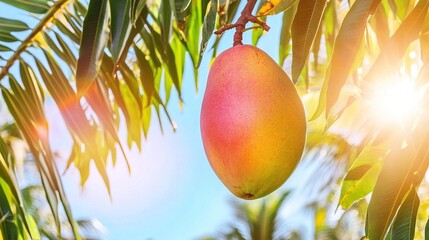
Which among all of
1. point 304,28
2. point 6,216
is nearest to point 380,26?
point 304,28

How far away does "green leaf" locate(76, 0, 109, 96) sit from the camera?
1.08 metres

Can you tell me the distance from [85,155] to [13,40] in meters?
0.60

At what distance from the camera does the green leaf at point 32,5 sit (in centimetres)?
158

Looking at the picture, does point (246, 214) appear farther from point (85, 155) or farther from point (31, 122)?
point (31, 122)

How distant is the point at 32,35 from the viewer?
1.57 meters

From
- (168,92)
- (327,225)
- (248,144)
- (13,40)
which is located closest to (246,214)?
(327,225)

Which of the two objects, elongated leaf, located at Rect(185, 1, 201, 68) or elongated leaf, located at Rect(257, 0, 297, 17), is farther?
elongated leaf, located at Rect(185, 1, 201, 68)

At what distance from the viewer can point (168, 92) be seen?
84.0 inches

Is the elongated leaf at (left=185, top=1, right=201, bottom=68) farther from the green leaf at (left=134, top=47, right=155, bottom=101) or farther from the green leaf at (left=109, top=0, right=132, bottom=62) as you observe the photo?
the green leaf at (left=109, top=0, right=132, bottom=62)

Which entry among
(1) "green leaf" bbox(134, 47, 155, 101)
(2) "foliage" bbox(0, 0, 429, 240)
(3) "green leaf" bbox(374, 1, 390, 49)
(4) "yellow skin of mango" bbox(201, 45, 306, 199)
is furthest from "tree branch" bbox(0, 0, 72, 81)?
(4) "yellow skin of mango" bbox(201, 45, 306, 199)

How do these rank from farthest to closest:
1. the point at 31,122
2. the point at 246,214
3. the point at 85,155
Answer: the point at 246,214, the point at 85,155, the point at 31,122

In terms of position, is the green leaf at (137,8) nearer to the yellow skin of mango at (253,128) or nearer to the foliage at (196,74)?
the foliage at (196,74)

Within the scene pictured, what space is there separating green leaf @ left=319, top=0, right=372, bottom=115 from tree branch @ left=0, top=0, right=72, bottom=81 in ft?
2.52

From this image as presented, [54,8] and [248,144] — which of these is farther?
[54,8]
